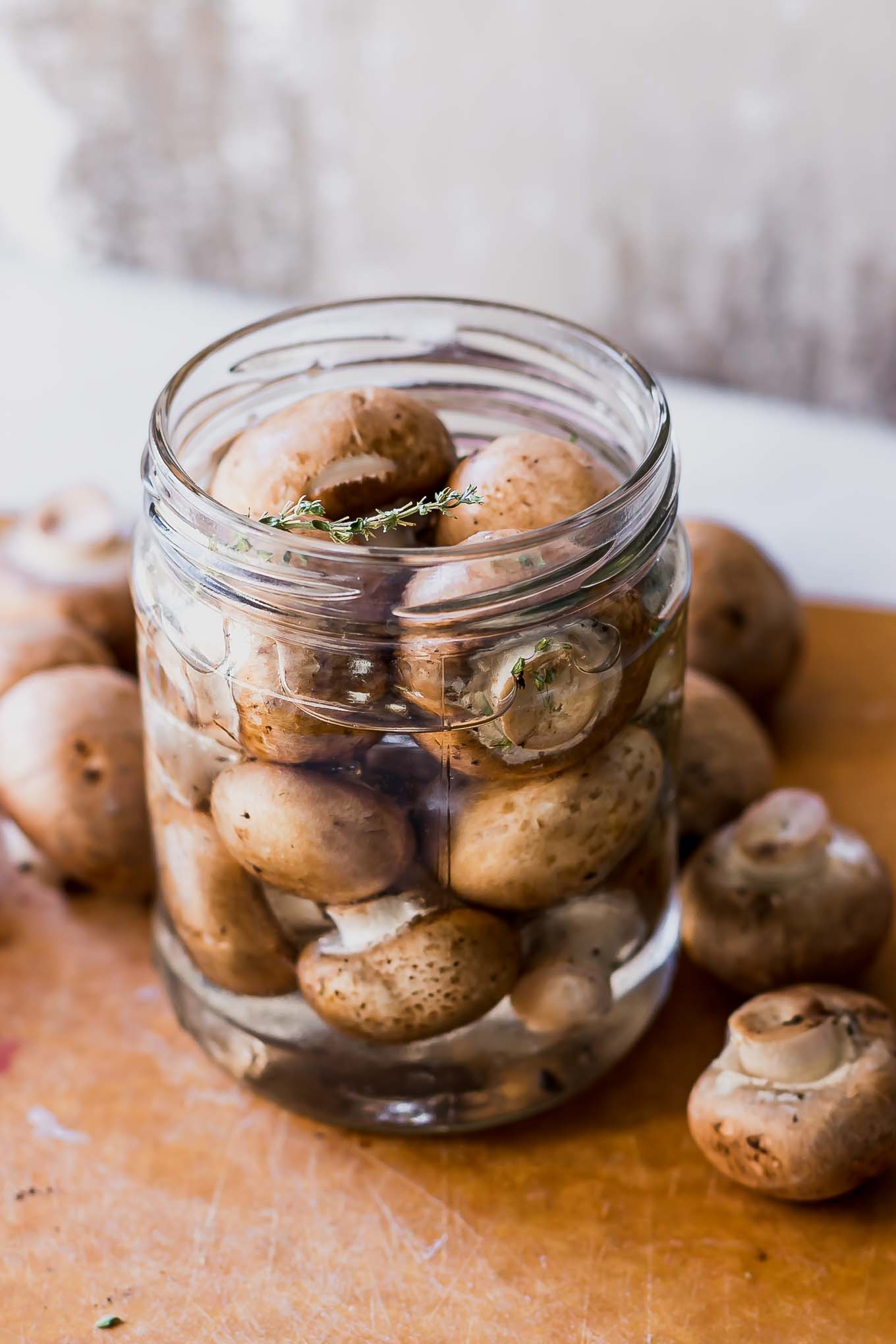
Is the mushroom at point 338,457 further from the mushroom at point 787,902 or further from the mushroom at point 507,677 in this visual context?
the mushroom at point 787,902

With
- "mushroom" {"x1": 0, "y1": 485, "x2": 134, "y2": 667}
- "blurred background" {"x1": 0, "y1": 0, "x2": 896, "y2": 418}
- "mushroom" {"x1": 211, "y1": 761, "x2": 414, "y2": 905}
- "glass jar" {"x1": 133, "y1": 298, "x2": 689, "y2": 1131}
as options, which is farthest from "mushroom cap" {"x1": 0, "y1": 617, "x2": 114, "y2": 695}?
"blurred background" {"x1": 0, "y1": 0, "x2": 896, "y2": 418}

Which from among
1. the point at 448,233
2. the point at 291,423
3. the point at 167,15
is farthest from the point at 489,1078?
the point at 167,15

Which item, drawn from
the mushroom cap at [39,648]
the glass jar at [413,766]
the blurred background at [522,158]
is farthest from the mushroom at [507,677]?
the blurred background at [522,158]

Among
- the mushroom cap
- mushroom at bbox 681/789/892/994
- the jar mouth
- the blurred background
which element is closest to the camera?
the jar mouth

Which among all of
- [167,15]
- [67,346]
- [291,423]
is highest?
[291,423]

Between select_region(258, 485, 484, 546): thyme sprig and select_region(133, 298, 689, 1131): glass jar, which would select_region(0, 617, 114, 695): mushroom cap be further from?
select_region(258, 485, 484, 546): thyme sprig

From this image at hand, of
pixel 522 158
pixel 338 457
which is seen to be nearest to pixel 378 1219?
pixel 338 457

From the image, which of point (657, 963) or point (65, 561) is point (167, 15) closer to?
point (65, 561)
